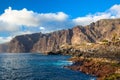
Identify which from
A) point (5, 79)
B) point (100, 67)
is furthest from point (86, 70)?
point (5, 79)

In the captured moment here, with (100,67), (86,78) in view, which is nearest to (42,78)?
(86,78)

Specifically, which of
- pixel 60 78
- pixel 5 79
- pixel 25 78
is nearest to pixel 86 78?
pixel 60 78

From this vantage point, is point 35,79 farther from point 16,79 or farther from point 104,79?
point 104,79

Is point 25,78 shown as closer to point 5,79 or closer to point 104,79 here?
point 5,79

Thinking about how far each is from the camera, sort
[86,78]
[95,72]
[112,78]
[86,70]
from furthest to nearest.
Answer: [86,70]
[95,72]
[86,78]
[112,78]

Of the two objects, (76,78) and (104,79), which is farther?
(76,78)

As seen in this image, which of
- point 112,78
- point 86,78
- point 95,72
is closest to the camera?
point 112,78

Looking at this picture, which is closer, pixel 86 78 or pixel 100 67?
pixel 86 78

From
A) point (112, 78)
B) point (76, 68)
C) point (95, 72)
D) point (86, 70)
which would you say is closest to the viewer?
point (112, 78)

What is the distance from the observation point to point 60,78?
9175cm

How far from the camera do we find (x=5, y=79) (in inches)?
3625

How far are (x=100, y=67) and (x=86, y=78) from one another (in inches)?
975

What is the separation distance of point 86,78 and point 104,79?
13.1m

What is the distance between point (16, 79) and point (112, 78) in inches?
1442
